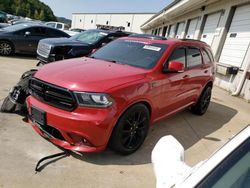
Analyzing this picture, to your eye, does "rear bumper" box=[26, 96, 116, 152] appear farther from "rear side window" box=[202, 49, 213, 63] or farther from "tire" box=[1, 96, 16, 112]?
"rear side window" box=[202, 49, 213, 63]

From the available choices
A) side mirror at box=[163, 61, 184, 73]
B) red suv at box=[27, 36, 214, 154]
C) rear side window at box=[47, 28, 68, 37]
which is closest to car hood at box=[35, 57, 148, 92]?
red suv at box=[27, 36, 214, 154]

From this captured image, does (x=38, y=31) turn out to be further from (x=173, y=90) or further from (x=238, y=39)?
(x=173, y=90)

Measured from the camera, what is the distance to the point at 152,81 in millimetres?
3805

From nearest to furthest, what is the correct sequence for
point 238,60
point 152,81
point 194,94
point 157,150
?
point 157,150, point 152,81, point 194,94, point 238,60

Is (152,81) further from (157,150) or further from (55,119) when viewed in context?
(157,150)

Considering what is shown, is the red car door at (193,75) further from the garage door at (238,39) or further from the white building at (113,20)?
the white building at (113,20)

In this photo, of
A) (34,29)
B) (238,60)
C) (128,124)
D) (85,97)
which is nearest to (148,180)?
(128,124)

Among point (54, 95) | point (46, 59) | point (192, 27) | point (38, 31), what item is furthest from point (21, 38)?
point (192, 27)

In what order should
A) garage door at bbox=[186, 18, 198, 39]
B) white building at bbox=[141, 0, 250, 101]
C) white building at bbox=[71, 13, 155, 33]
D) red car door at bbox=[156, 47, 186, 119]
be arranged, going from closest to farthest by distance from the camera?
red car door at bbox=[156, 47, 186, 119], white building at bbox=[141, 0, 250, 101], garage door at bbox=[186, 18, 198, 39], white building at bbox=[71, 13, 155, 33]

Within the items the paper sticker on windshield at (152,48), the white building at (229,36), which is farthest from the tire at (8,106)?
the white building at (229,36)

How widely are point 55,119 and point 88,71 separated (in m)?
0.83

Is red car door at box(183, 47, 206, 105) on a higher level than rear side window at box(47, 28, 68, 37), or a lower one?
higher

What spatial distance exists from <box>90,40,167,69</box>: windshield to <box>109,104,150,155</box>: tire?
81cm

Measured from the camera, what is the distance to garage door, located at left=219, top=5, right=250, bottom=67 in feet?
29.3
